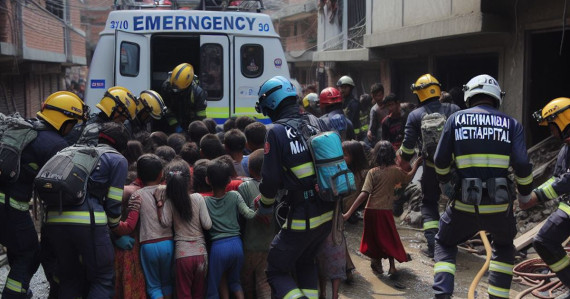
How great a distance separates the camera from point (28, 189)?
16.4 ft

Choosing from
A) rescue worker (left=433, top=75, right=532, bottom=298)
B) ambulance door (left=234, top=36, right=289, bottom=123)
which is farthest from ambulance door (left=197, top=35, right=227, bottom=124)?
rescue worker (left=433, top=75, right=532, bottom=298)

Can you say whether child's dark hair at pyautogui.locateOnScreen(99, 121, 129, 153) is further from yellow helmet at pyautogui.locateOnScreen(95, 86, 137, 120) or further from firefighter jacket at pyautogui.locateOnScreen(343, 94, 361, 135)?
firefighter jacket at pyautogui.locateOnScreen(343, 94, 361, 135)

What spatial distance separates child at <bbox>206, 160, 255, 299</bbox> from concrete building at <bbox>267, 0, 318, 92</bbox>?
1016 inches

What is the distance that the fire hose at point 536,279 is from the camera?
5.68m

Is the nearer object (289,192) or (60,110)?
(289,192)


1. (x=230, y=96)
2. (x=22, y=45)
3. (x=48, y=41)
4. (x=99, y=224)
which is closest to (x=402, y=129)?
(x=230, y=96)

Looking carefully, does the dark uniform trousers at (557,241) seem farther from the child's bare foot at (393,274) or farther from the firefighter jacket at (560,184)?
the child's bare foot at (393,274)

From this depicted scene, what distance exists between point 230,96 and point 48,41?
42.5 ft

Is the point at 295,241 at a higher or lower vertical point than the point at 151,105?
lower

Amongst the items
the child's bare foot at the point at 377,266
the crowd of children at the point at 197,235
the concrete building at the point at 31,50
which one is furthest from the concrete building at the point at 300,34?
the crowd of children at the point at 197,235

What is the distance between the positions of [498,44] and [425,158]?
152 inches

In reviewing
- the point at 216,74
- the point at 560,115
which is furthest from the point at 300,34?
the point at 560,115

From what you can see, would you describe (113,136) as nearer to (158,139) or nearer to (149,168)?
(149,168)

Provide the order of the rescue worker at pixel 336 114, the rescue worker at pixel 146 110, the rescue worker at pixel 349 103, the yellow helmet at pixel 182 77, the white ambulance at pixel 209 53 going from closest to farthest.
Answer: the rescue worker at pixel 146 110 < the rescue worker at pixel 336 114 < the yellow helmet at pixel 182 77 < the white ambulance at pixel 209 53 < the rescue worker at pixel 349 103
